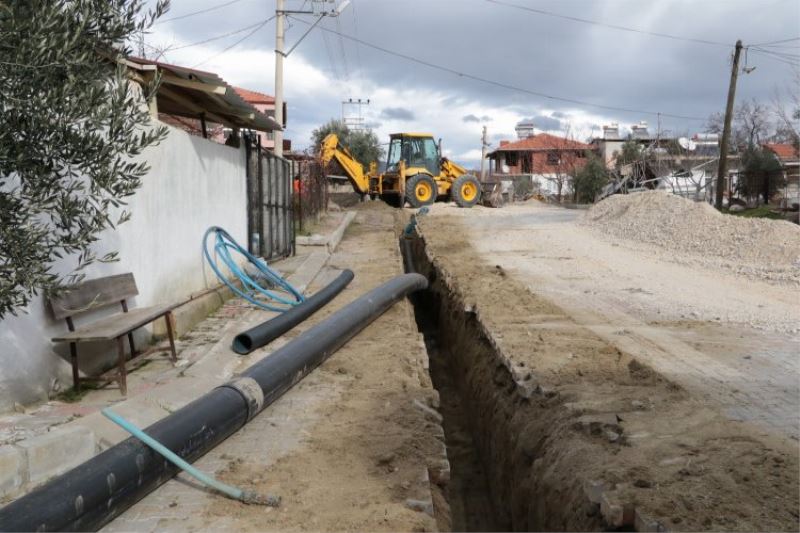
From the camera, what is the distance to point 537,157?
60688 mm

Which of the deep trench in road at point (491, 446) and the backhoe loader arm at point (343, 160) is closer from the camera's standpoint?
the deep trench in road at point (491, 446)

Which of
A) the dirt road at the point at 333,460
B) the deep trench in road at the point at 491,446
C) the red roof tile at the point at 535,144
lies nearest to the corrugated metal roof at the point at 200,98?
the dirt road at the point at 333,460

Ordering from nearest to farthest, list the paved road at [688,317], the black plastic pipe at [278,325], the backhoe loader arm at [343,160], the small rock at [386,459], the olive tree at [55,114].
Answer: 1. the olive tree at [55,114]
2. the small rock at [386,459]
3. the paved road at [688,317]
4. the black plastic pipe at [278,325]
5. the backhoe loader arm at [343,160]

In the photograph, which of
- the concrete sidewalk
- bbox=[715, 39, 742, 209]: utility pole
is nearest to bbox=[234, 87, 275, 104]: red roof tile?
bbox=[715, 39, 742, 209]: utility pole

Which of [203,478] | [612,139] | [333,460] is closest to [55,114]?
[203,478]

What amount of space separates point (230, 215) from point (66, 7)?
24.4ft

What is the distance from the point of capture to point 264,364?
546 cm

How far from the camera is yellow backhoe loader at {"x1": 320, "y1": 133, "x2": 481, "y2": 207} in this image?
25.9 meters

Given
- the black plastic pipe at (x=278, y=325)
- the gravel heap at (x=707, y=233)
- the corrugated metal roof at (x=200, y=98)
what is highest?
the corrugated metal roof at (x=200, y=98)

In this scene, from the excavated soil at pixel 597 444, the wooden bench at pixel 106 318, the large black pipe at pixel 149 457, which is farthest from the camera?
the wooden bench at pixel 106 318

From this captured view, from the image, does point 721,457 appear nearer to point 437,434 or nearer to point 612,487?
point 612,487

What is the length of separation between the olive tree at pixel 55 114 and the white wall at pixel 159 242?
5.55ft

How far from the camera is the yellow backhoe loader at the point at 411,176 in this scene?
25.9 metres

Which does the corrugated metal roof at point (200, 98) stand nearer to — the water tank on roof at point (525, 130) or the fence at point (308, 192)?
the fence at point (308, 192)
